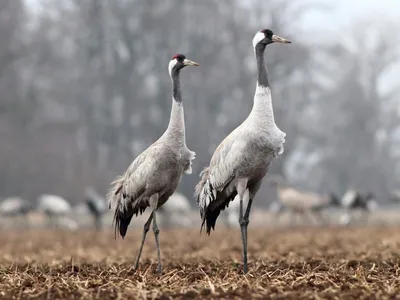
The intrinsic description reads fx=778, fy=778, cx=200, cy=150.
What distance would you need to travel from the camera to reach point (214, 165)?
24.6 feet

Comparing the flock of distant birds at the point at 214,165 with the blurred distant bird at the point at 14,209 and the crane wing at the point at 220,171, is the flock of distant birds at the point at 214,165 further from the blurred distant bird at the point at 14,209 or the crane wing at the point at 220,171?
the blurred distant bird at the point at 14,209

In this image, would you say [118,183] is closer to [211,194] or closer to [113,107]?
[211,194]

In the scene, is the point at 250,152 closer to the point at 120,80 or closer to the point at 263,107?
the point at 263,107

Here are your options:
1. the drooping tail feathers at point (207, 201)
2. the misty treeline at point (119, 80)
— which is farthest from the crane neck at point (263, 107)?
the misty treeline at point (119, 80)

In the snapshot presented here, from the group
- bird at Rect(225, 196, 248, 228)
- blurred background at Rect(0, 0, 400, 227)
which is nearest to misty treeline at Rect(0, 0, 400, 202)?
blurred background at Rect(0, 0, 400, 227)

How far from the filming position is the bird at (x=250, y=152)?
6.96 meters

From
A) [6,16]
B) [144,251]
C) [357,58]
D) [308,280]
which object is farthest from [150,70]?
[308,280]

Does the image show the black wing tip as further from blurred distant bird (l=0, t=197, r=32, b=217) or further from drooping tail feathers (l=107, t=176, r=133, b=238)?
blurred distant bird (l=0, t=197, r=32, b=217)

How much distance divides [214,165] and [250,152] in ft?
2.00

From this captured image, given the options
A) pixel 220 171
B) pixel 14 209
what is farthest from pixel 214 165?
pixel 14 209

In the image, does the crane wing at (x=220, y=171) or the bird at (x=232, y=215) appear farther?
the bird at (x=232, y=215)

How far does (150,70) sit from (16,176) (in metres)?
8.14

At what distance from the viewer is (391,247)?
11523 millimetres

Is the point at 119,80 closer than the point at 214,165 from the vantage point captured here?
No
